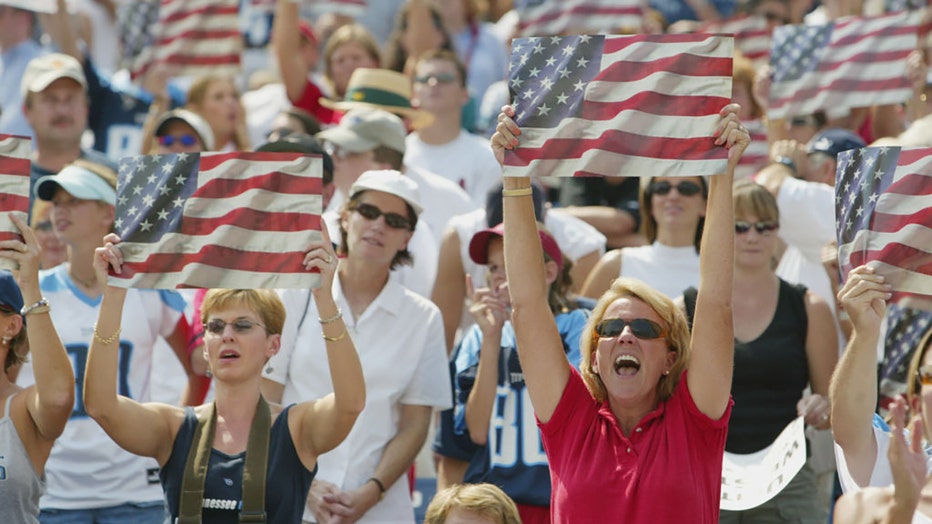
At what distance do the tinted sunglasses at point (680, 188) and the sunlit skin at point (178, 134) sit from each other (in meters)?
2.80

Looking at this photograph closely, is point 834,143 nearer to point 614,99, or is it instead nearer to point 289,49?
point 614,99

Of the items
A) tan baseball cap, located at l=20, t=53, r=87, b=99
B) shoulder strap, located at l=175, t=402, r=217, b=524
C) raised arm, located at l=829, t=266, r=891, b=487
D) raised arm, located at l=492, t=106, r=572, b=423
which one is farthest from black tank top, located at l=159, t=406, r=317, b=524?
tan baseball cap, located at l=20, t=53, r=87, b=99

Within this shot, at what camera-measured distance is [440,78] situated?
30.0ft

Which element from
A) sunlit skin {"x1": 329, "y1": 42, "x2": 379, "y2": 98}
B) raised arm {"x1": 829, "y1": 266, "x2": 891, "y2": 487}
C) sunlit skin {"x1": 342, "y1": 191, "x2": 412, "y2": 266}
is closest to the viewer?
raised arm {"x1": 829, "y1": 266, "x2": 891, "y2": 487}

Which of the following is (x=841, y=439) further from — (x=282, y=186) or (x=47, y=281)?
(x=47, y=281)

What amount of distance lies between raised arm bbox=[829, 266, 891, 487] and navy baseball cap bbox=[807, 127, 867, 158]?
3426mm

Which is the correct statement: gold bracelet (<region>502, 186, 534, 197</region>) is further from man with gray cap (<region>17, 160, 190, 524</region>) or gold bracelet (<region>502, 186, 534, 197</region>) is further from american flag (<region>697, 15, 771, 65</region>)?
american flag (<region>697, 15, 771, 65</region>)

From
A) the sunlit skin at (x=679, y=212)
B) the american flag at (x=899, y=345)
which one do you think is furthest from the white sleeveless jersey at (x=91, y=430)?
the american flag at (x=899, y=345)

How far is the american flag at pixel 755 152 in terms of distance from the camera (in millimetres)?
9500

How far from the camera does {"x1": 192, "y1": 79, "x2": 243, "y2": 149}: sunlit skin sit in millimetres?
9625

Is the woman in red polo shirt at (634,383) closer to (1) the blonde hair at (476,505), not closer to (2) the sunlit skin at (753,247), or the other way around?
(1) the blonde hair at (476,505)

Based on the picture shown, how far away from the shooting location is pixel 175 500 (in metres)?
5.36

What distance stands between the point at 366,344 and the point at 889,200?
2.33m

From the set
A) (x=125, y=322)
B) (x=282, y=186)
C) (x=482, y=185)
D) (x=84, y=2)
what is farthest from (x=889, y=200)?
(x=84, y=2)
